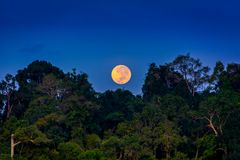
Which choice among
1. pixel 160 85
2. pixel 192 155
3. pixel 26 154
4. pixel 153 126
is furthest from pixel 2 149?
pixel 160 85

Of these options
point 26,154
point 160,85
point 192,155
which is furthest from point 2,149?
point 160,85

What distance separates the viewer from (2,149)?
33.7 meters

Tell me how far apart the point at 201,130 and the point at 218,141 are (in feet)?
10.5

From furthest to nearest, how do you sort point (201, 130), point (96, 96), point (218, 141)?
point (96, 96) < point (201, 130) < point (218, 141)

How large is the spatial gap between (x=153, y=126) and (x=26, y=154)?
859 centimetres

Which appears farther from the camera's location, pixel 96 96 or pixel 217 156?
pixel 96 96

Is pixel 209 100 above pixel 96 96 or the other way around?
the other way around

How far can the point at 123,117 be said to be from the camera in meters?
40.3

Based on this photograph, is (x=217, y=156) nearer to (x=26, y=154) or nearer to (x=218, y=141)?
(x=218, y=141)

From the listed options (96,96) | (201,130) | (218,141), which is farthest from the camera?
(96,96)

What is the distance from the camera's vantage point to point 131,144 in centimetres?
3328

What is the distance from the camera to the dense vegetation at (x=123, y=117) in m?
33.5

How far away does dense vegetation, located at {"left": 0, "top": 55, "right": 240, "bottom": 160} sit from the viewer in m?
33.5

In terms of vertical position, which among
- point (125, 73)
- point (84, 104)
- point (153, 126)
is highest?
point (125, 73)
